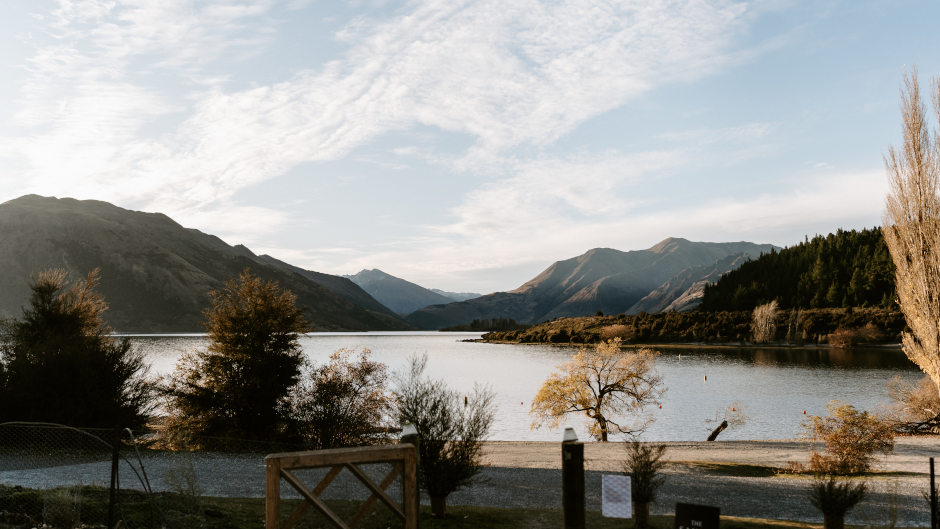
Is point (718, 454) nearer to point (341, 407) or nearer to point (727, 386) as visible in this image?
point (341, 407)

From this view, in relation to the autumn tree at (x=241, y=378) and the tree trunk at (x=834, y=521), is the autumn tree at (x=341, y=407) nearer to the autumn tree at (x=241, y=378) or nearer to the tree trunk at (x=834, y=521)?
the autumn tree at (x=241, y=378)

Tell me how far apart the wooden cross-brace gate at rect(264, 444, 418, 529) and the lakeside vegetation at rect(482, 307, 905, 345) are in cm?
10580

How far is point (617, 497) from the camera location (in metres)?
10.3

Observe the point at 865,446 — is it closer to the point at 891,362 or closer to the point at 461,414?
the point at 461,414

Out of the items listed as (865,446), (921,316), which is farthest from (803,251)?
(865,446)

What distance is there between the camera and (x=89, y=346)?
25.2 metres

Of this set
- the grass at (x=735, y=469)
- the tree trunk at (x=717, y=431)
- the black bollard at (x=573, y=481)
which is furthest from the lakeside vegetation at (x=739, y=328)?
the black bollard at (x=573, y=481)

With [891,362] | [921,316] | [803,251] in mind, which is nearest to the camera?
[921,316]

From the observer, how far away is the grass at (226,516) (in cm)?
A: 1152

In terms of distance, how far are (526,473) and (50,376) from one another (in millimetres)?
18729

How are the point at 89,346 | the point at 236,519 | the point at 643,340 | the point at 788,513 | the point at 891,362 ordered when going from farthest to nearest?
the point at 643,340, the point at 891,362, the point at 89,346, the point at 788,513, the point at 236,519

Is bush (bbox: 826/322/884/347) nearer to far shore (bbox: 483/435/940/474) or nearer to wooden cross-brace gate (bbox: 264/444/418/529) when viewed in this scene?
far shore (bbox: 483/435/940/474)

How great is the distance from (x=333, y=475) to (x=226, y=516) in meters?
5.65

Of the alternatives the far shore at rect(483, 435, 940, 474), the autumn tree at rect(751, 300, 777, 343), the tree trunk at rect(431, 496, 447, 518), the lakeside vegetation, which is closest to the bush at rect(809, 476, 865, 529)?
the tree trunk at rect(431, 496, 447, 518)
